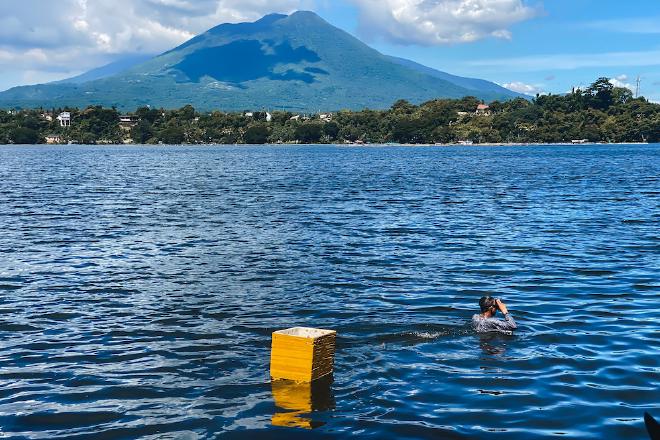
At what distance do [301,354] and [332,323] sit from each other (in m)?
5.62

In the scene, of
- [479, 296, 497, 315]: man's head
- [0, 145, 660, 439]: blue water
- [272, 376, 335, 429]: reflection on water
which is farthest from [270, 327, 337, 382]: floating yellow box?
[479, 296, 497, 315]: man's head

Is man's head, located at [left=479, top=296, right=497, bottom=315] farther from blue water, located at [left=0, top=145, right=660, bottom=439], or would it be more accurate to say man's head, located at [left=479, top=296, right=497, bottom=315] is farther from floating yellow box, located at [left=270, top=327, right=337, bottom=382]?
floating yellow box, located at [left=270, top=327, right=337, bottom=382]

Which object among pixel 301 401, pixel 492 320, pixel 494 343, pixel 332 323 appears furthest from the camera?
pixel 332 323

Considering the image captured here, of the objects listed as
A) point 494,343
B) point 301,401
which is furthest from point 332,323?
point 301,401

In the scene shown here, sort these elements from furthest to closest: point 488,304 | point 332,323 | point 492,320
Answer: point 332,323
point 488,304
point 492,320

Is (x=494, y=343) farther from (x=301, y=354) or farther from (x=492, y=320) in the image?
(x=301, y=354)

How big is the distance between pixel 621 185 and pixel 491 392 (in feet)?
237

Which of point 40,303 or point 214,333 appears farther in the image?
point 40,303

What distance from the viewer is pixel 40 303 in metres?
23.8

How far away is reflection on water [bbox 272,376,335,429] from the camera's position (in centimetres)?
1429

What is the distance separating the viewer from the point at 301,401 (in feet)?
50.2

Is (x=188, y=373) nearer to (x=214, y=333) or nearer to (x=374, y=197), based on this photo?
→ (x=214, y=333)

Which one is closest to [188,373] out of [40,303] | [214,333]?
[214,333]

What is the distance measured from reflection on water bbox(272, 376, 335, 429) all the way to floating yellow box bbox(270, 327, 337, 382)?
17 centimetres
